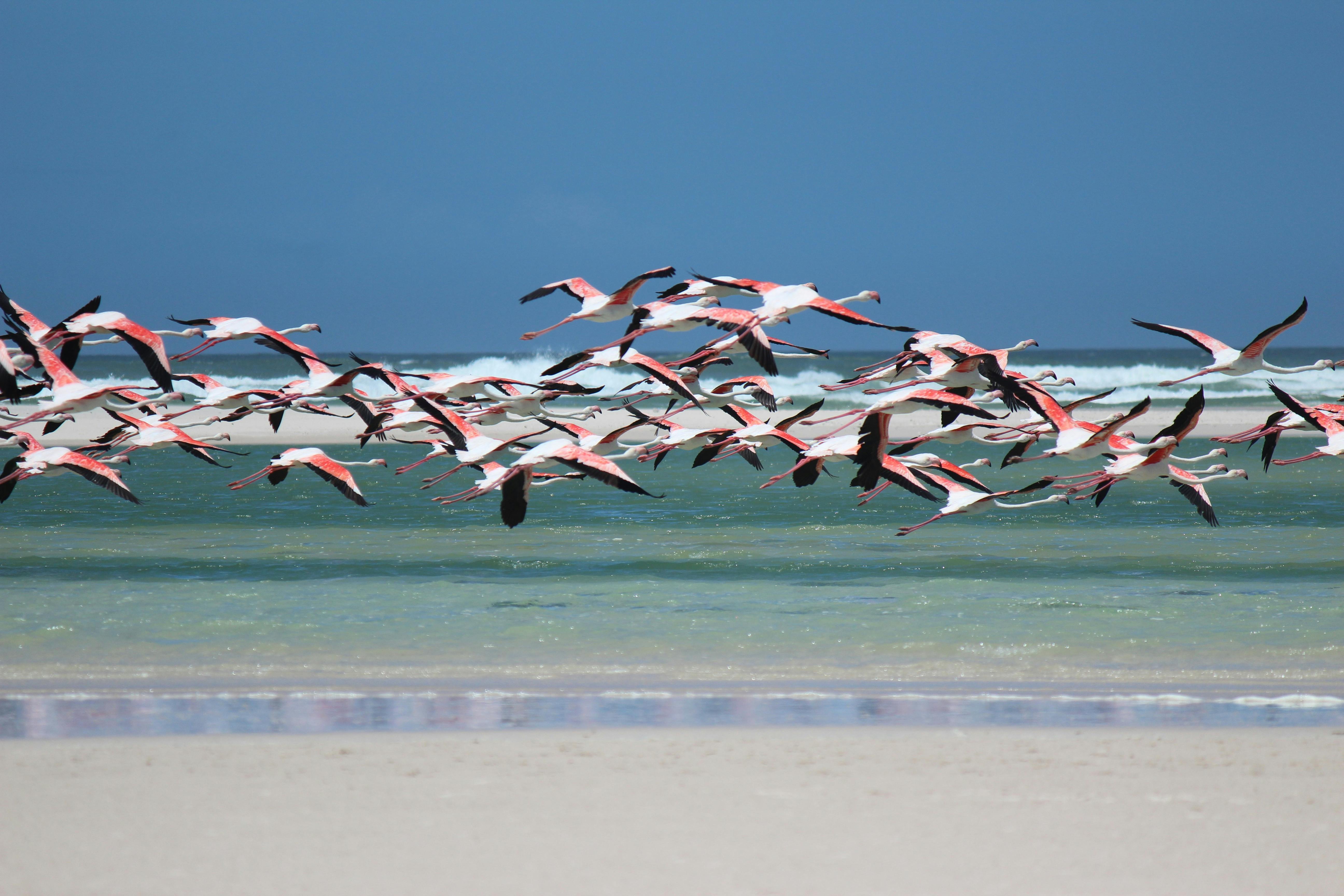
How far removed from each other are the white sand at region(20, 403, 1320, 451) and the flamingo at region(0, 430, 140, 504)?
23.7m

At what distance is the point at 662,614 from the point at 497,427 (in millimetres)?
31417

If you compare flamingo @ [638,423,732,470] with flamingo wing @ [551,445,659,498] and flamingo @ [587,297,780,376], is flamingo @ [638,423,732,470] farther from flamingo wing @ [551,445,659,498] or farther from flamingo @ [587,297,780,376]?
flamingo wing @ [551,445,659,498]

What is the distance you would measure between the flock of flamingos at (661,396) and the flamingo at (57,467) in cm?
2

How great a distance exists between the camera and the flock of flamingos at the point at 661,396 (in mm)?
11023

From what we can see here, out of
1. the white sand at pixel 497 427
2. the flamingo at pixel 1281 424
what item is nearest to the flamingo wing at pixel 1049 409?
the flamingo at pixel 1281 424

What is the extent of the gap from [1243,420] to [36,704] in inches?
1701

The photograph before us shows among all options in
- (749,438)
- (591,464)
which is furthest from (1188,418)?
(591,464)

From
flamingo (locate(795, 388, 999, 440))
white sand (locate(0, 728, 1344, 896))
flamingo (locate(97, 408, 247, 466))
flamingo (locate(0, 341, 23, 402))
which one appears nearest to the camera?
white sand (locate(0, 728, 1344, 896))

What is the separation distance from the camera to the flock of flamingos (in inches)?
434

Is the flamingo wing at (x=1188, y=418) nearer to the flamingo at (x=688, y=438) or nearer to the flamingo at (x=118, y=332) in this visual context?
the flamingo at (x=688, y=438)

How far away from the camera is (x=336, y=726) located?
27.1ft

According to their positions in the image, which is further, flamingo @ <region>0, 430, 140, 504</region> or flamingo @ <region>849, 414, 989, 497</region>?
flamingo @ <region>0, 430, 140, 504</region>

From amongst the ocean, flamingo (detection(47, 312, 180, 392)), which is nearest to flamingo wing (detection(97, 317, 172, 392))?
flamingo (detection(47, 312, 180, 392))

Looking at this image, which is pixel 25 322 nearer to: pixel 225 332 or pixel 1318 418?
pixel 225 332
